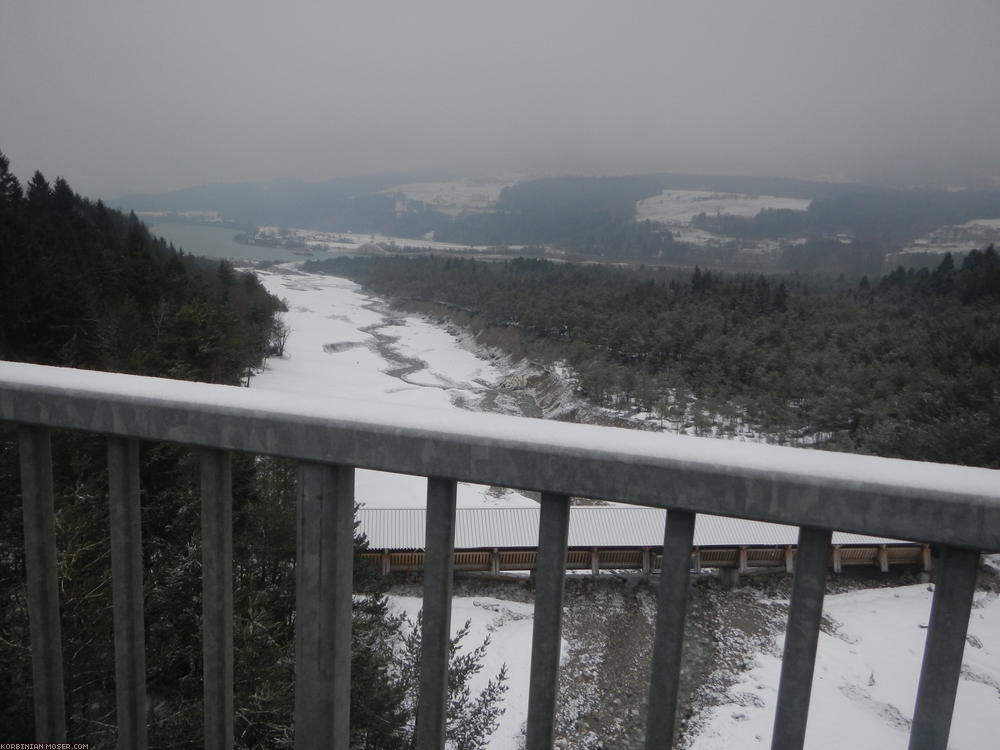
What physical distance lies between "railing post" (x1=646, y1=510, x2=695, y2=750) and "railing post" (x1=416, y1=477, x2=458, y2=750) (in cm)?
35

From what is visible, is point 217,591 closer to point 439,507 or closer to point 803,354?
point 439,507

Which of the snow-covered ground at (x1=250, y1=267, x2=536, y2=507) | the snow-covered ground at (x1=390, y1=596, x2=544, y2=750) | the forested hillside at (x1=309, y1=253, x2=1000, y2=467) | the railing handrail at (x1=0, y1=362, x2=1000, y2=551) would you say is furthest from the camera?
the forested hillside at (x1=309, y1=253, x2=1000, y2=467)

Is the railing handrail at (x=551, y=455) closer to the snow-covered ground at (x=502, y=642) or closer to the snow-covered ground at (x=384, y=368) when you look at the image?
the snow-covered ground at (x=502, y=642)

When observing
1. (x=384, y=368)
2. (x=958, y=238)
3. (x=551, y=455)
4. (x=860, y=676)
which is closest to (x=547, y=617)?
(x=551, y=455)

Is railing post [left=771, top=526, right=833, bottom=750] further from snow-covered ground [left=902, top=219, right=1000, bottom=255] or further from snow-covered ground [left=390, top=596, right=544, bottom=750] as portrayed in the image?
snow-covered ground [left=902, top=219, right=1000, bottom=255]

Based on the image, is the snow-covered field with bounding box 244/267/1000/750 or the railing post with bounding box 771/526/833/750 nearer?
the railing post with bounding box 771/526/833/750

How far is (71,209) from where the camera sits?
147ft

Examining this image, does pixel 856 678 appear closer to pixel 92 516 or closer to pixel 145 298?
pixel 92 516

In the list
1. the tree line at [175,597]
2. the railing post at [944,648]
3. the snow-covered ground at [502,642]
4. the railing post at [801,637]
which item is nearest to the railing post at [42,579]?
the tree line at [175,597]

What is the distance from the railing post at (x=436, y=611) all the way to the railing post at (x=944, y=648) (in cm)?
74

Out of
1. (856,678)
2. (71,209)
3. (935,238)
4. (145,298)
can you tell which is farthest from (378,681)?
(935,238)

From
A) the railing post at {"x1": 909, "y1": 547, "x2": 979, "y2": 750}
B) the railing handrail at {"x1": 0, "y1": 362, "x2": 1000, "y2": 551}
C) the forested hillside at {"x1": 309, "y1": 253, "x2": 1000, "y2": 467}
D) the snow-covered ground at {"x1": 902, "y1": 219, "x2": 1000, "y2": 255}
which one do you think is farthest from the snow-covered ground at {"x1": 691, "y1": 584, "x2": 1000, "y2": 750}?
the snow-covered ground at {"x1": 902, "y1": 219, "x2": 1000, "y2": 255}

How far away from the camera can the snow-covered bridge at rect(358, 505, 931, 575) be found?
1444cm

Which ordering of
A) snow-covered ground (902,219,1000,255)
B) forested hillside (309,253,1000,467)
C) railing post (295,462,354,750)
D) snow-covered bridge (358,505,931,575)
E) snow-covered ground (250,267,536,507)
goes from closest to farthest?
railing post (295,462,354,750), snow-covered bridge (358,505,931,575), snow-covered ground (250,267,536,507), forested hillside (309,253,1000,467), snow-covered ground (902,219,1000,255)
